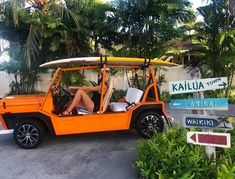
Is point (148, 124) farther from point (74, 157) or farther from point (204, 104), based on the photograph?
point (204, 104)

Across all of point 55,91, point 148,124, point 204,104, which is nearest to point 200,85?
point 204,104

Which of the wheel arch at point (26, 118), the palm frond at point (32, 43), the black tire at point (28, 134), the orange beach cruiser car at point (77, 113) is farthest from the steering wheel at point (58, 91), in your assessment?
the palm frond at point (32, 43)

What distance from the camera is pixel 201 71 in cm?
1146

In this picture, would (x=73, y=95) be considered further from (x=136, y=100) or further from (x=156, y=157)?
(x=156, y=157)

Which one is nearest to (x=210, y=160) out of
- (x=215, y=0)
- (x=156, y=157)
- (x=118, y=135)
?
(x=156, y=157)

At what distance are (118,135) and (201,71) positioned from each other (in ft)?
20.5

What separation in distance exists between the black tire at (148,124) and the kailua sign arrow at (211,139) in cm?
224

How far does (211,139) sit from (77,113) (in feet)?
9.76

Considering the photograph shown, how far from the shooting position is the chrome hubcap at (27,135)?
5.52m

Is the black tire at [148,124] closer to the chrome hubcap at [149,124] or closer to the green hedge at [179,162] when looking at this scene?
the chrome hubcap at [149,124]

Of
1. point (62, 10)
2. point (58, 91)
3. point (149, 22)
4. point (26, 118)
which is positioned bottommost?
point (26, 118)

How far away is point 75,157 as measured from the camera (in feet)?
16.8

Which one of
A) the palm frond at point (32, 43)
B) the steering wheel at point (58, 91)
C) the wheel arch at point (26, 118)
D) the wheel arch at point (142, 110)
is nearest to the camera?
the wheel arch at point (26, 118)

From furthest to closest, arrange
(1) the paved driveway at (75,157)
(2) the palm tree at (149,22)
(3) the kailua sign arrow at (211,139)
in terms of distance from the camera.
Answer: (2) the palm tree at (149,22) < (1) the paved driveway at (75,157) < (3) the kailua sign arrow at (211,139)
